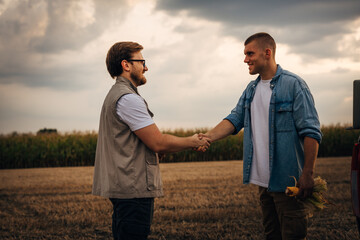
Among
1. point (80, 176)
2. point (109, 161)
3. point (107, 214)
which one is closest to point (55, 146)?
point (80, 176)

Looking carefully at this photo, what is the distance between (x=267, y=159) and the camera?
3428mm

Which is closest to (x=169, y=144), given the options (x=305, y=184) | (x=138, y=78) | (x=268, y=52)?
(x=138, y=78)

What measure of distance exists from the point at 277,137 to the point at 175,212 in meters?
3.85

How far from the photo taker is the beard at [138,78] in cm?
320

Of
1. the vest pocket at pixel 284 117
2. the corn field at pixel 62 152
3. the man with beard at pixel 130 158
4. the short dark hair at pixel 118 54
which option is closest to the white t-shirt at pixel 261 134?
the vest pocket at pixel 284 117

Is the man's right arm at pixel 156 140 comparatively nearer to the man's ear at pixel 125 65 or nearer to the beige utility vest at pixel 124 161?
the beige utility vest at pixel 124 161

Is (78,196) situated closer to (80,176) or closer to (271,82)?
(80,176)

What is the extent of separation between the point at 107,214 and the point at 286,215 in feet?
14.2

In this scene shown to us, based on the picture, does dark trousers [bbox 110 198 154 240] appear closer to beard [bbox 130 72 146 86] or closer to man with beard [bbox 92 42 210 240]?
man with beard [bbox 92 42 210 240]

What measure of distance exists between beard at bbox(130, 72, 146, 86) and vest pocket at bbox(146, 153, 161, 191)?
63 cm

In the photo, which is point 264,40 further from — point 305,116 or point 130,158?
point 130,158

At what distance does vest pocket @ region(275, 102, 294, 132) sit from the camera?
10.8 ft

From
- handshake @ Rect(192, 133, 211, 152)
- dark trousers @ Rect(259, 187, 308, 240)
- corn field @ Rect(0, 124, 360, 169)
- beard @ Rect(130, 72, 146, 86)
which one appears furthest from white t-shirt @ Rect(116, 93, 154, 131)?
corn field @ Rect(0, 124, 360, 169)

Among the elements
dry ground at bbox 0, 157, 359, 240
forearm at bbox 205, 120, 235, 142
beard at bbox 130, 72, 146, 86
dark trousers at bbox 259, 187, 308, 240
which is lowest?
dry ground at bbox 0, 157, 359, 240
